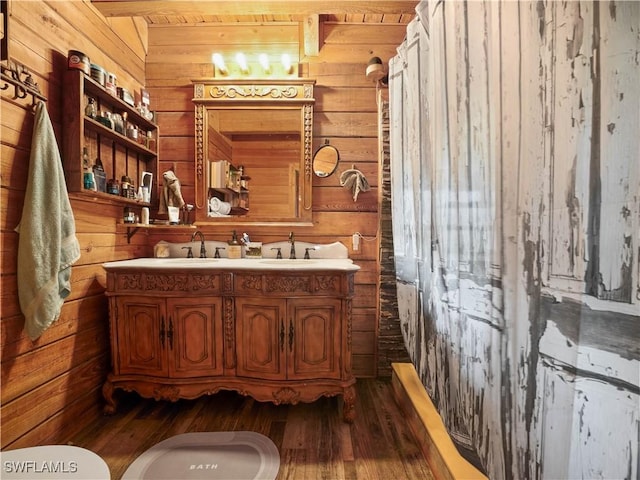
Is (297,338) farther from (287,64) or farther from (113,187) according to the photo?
(287,64)

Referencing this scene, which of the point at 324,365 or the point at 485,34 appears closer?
the point at 485,34

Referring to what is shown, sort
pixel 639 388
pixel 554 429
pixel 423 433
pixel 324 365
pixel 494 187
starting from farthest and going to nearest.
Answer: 1. pixel 324 365
2. pixel 423 433
3. pixel 494 187
4. pixel 554 429
5. pixel 639 388

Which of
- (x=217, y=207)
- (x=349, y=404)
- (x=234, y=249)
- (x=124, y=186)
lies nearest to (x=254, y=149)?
(x=217, y=207)

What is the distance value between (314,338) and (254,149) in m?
1.35

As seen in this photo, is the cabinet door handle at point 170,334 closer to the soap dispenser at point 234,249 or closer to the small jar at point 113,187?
the soap dispenser at point 234,249

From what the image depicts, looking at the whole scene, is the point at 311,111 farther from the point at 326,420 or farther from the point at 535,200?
the point at 326,420

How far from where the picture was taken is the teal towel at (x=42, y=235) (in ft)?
4.04

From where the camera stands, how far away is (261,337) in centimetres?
158

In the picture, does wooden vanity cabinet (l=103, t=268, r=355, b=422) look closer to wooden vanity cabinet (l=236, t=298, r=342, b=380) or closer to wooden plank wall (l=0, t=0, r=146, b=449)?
wooden vanity cabinet (l=236, t=298, r=342, b=380)

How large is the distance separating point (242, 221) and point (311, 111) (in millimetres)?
929

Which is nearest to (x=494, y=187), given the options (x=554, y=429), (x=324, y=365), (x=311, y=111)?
(x=554, y=429)

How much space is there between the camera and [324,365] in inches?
62.1

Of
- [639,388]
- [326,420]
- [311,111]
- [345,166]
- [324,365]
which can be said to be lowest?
[326,420]

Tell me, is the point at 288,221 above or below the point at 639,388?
above
